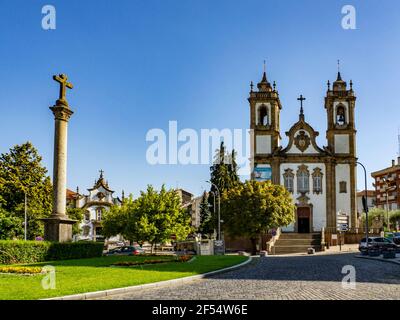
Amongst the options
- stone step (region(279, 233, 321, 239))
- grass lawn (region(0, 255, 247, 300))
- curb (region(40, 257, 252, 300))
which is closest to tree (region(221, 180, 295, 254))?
stone step (region(279, 233, 321, 239))

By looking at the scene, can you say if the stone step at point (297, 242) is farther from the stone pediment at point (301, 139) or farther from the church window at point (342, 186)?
the stone pediment at point (301, 139)

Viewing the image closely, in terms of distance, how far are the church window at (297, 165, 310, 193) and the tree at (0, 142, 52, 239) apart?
94.2ft

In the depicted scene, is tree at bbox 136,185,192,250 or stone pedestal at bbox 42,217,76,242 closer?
stone pedestal at bbox 42,217,76,242

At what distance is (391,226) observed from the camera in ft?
331

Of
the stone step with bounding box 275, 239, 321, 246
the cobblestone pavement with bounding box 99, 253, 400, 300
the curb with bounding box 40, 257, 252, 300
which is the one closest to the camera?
the curb with bounding box 40, 257, 252, 300

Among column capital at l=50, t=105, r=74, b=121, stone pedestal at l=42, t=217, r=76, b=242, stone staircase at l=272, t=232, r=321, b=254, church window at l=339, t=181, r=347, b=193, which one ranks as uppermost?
column capital at l=50, t=105, r=74, b=121

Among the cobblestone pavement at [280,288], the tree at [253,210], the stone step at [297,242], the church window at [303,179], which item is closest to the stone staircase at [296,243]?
the stone step at [297,242]

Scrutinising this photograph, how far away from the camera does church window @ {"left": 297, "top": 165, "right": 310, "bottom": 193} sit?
63062mm

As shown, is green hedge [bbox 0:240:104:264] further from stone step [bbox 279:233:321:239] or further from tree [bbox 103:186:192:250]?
stone step [bbox 279:233:321:239]

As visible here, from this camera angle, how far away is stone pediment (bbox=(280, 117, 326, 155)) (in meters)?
64.3

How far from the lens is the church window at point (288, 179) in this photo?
63.3 metres

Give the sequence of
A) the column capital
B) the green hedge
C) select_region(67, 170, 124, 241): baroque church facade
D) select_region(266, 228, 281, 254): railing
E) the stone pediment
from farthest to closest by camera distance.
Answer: select_region(67, 170, 124, 241): baroque church facade, the stone pediment, select_region(266, 228, 281, 254): railing, the column capital, the green hedge

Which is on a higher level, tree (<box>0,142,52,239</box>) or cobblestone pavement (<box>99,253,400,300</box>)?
tree (<box>0,142,52,239</box>)
